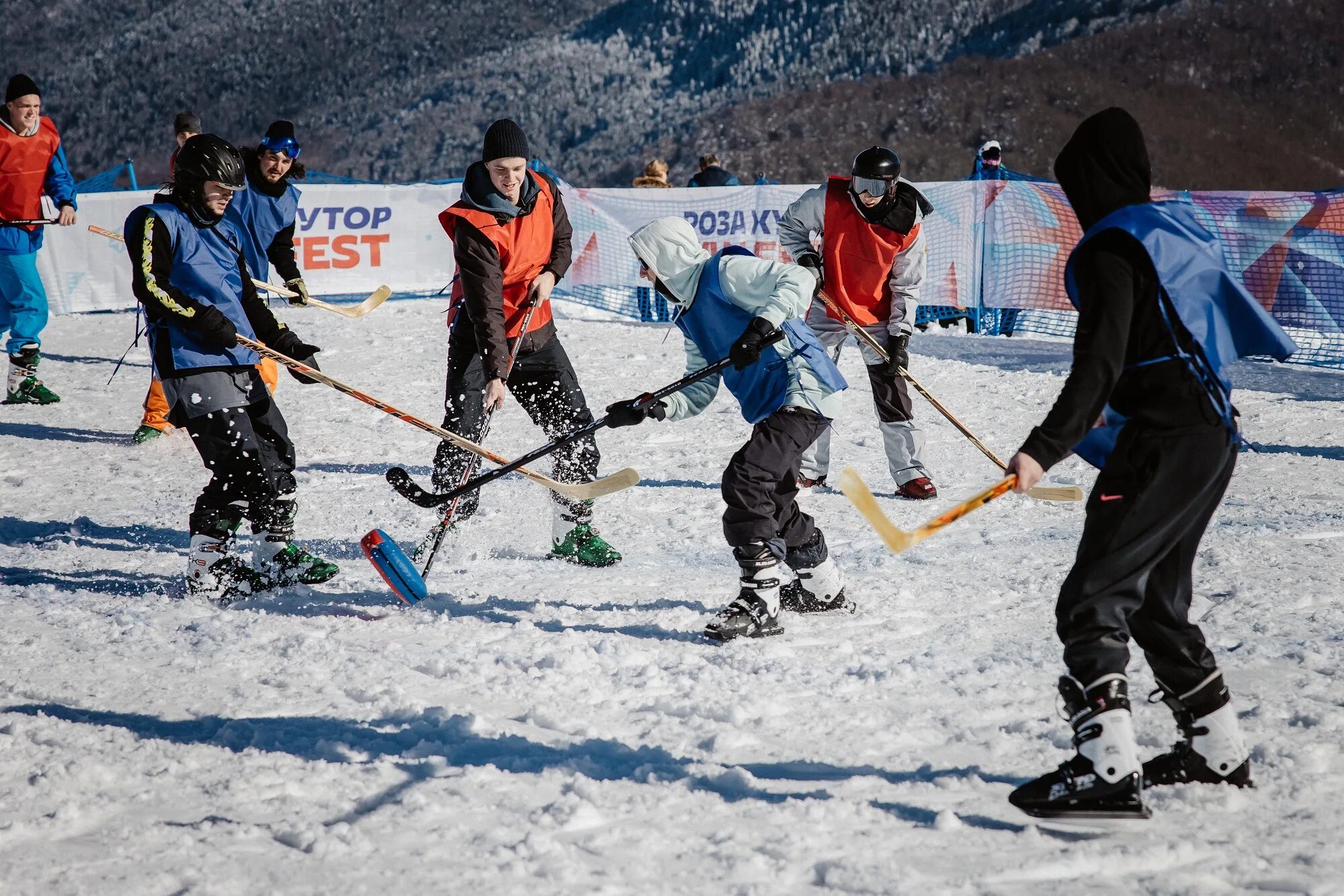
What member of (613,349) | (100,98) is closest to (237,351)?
(613,349)

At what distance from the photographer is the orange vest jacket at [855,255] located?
19.9ft

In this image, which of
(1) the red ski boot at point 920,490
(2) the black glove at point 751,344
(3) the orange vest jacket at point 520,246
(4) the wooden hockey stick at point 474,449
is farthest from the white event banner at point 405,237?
(2) the black glove at point 751,344

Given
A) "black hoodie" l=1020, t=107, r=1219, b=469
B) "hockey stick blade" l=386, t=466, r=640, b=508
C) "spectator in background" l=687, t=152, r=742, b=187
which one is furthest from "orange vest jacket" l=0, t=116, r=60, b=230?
"black hoodie" l=1020, t=107, r=1219, b=469

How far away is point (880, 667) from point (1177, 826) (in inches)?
47.1

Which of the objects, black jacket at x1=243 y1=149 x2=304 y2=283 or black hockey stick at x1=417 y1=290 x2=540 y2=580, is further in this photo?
black jacket at x1=243 y1=149 x2=304 y2=283

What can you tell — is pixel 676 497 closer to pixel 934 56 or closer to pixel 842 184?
pixel 842 184

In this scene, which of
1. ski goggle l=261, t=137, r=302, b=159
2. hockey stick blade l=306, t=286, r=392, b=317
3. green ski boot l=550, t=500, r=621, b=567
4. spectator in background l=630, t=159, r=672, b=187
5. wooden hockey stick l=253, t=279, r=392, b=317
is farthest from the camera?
spectator in background l=630, t=159, r=672, b=187

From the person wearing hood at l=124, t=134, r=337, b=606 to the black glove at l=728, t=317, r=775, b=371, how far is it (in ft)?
6.38

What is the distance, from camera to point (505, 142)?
459cm

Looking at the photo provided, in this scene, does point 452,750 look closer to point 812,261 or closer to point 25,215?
point 812,261

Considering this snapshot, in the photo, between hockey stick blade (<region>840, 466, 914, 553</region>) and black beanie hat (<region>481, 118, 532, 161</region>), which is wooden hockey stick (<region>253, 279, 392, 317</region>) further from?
hockey stick blade (<region>840, 466, 914, 553</region>)

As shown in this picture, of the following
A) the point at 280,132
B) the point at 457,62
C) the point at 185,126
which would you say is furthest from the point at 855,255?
the point at 457,62

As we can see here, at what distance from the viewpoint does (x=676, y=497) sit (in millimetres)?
6082

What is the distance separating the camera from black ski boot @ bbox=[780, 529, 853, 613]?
412 cm
